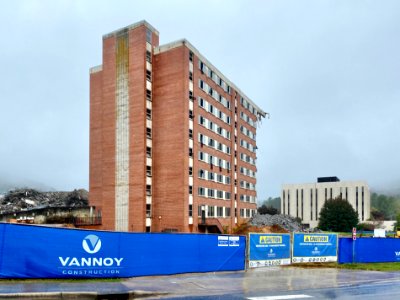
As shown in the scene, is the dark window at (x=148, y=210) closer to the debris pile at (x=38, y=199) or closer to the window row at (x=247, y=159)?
the window row at (x=247, y=159)

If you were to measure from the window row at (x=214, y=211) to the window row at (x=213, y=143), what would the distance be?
30.2 ft

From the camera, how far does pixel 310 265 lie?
2431 cm

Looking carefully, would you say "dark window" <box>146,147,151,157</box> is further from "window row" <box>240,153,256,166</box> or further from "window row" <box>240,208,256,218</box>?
"window row" <box>240,208,256,218</box>

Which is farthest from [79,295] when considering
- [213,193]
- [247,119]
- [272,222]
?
[247,119]

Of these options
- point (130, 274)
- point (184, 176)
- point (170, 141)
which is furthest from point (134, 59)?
point (130, 274)

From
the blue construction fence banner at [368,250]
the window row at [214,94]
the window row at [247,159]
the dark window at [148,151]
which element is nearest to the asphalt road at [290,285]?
the blue construction fence banner at [368,250]

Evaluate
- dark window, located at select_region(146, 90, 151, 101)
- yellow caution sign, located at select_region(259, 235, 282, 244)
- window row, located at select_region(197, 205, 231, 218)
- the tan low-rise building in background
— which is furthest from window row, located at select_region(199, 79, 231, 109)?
the tan low-rise building in background

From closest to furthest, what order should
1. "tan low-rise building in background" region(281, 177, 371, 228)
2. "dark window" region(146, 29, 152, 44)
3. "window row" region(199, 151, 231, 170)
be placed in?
"dark window" region(146, 29, 152, 44)
"window row" region(199, 151, 231, 170)
"tan low-rise building in background" region(281, 177, 371, 228)

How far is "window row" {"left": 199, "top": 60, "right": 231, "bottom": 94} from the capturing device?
61.1 m

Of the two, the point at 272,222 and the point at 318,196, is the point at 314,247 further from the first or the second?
the point at 318,196

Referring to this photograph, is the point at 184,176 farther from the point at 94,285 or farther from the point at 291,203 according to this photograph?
the point at 291,203

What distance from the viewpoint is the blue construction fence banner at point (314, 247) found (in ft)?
79.2

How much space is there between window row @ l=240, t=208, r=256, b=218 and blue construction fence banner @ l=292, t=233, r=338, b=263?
1886 inches

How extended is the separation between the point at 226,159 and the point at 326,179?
365 ft
